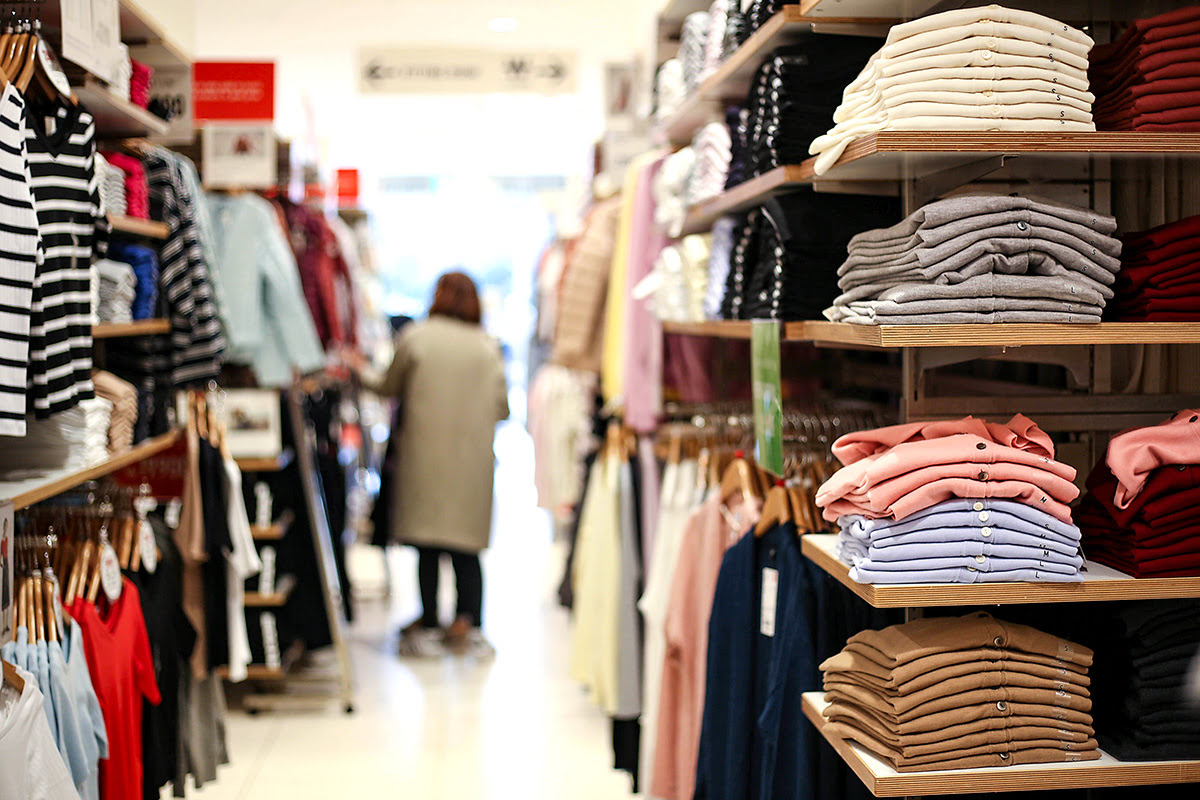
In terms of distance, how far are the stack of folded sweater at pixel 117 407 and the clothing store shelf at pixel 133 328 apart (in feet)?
0.41

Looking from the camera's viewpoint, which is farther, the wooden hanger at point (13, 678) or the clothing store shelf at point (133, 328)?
the clothing store shelf at point (133, 328)

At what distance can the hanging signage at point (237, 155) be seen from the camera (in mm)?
4270

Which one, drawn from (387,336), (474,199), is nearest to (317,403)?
(387,336)

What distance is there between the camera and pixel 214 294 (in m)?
3.59

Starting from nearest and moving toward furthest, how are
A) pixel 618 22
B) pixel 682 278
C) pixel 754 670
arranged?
pixel 754 670 → pixel 682 278 → pixel 618 22

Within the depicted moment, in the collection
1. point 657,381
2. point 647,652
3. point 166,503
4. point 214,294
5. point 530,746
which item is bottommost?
point 530,746

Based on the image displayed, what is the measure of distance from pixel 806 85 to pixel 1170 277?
2.68 ft

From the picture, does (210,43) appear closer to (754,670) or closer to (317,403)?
(317,403)

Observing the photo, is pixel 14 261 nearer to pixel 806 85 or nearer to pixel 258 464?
pixel 806 85

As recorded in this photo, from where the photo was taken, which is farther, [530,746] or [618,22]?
[618,22]

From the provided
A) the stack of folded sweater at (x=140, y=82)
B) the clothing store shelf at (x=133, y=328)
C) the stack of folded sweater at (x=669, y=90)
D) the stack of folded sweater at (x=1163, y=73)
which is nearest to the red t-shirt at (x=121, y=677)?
the clothing store shelf at (x=133, y=328)

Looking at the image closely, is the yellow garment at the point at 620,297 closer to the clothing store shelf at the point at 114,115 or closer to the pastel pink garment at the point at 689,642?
the pastel pink garment at the point at 689,642

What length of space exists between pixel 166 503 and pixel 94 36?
63.2 inches

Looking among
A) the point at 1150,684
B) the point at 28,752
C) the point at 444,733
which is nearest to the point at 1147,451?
the point at 1150,684
